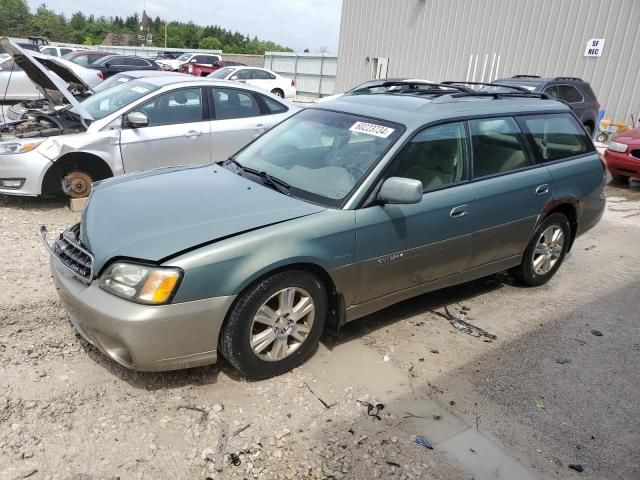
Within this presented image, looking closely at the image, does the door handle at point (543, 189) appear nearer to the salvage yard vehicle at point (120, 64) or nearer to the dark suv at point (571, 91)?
the dark suv at point (571, 91)

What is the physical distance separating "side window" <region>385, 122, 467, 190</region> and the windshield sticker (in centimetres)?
18

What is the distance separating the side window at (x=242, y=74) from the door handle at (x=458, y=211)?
17458 mm

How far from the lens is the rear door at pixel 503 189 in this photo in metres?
4.07

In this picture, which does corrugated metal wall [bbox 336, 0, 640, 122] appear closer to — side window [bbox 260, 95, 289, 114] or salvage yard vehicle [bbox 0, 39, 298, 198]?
side window [bbox 260, 95, 289, 114]

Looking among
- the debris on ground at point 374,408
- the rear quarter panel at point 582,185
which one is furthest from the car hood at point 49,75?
the rear quarter panel at point 582,185

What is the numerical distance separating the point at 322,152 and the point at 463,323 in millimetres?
1818

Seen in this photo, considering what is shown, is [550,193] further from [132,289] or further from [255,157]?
[132,289]

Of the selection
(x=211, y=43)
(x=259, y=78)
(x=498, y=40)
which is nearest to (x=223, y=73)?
(x=259, y=78)

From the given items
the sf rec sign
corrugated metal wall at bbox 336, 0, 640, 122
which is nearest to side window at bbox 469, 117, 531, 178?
corrugated metal wall at bbox 336, 0, 640, 122

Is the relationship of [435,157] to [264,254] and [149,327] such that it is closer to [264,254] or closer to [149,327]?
[264,254]

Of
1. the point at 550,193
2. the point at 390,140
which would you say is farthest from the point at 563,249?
the point at 390,140

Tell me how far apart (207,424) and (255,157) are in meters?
2.09

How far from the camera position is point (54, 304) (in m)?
3.98

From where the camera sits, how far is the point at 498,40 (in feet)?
58.2
